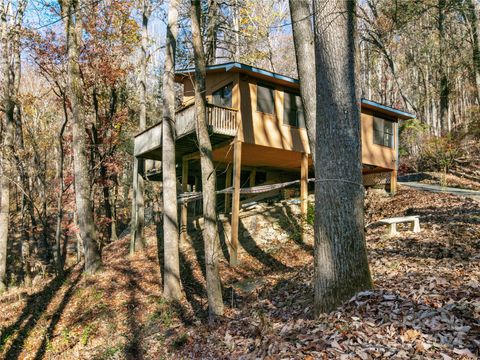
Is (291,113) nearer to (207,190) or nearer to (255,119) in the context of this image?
(255,119)

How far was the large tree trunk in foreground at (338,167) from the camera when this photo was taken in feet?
16.4

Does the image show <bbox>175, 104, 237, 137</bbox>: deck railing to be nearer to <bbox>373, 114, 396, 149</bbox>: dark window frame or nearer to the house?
the house

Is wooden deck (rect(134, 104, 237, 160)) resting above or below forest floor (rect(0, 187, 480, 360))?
above

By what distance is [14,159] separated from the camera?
1535cm

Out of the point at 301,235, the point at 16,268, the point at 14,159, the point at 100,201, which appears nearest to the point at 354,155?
the point at 301,235

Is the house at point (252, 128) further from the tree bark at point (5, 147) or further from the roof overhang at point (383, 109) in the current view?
the tree bark at point (5, 147)

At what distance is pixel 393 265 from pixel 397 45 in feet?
109

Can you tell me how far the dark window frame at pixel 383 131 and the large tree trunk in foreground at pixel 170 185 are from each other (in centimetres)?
1144

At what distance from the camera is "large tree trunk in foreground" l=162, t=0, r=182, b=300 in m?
10.7

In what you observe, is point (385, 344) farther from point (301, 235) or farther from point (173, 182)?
point (301, 235)

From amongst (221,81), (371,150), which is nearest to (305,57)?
(221,81)

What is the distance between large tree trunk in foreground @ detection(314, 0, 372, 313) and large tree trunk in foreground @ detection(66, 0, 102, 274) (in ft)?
35.9

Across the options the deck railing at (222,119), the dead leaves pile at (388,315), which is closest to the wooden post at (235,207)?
the deck railing at (222,119)

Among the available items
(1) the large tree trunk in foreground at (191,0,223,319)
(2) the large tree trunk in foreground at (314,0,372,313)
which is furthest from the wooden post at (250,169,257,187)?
(2) the large tree trunk in foreground at (314,0,372,313)
